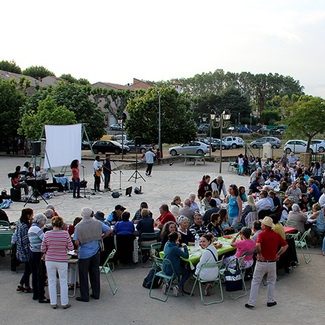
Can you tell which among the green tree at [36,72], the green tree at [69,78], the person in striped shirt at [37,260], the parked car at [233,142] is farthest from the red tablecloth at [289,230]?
the green tree at [36,72]

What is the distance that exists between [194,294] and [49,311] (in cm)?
238

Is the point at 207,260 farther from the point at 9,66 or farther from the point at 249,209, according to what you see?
the point at 9,66

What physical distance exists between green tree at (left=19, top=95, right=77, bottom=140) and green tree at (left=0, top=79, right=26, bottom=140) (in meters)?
5.31

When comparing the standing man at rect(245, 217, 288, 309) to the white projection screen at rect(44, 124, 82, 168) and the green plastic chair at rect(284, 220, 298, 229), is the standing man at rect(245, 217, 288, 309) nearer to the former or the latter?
the green plastic chair at rect(284, 220, 298, 229)

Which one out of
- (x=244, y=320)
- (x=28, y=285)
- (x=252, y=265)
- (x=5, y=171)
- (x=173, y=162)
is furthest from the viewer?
(x=173, y=162)

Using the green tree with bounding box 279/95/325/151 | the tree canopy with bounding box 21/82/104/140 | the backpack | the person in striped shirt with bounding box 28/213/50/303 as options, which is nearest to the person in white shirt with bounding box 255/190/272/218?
the backpack

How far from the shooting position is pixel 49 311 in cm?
654

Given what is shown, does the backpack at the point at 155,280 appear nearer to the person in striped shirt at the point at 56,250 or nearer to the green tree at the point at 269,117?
the person in striped shirt at the point at 56,250

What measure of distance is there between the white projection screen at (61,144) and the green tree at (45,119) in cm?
1280

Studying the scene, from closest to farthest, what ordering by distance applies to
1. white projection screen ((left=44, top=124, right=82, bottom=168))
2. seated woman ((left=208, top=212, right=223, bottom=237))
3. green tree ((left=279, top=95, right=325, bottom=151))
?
seated woman ((left=208, top=212, right=223, bottom=237))
white projection screen ((left=44, top=124, right=82, bottom=168))
green tree ((left=279, top=95, right=325, bottom=151))

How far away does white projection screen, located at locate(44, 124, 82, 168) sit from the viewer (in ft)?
58.2

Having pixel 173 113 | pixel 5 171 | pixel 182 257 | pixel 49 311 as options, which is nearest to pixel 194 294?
pixel 182 257

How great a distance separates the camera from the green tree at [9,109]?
37.3m

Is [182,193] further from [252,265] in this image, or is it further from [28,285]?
[28,285]
